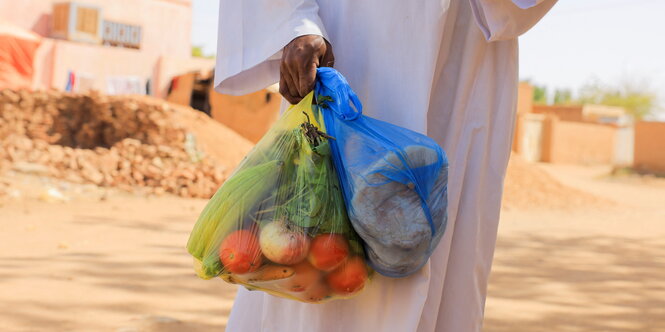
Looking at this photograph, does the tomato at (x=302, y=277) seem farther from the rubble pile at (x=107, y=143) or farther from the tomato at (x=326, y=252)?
the rubble pile at (x=107, y=143)

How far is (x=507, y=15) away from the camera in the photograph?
66.3 inches

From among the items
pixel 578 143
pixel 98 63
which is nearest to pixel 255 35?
pixel 98 63

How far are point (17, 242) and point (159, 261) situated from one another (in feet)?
4.06

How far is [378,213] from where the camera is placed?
1.39 meters

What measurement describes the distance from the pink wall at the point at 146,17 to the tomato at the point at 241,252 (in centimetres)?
1993

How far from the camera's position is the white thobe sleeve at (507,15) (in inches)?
65.9

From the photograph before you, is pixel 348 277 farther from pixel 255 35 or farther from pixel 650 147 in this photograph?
pixel 650 147

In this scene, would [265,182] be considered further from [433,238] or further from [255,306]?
[255,306]

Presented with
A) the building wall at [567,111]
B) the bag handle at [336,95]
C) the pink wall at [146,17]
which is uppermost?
the pink wall at [146,17]

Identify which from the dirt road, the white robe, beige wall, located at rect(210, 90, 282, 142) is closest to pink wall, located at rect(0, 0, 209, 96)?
beige wall, located at rect(210, 90, 282, 142)

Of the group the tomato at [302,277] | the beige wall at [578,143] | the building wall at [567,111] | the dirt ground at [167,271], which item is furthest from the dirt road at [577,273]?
the building wall at [567,111]

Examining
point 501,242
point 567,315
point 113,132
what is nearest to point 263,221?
point 567,315

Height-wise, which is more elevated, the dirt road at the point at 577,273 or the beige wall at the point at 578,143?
the beige wall at the point at 578,143

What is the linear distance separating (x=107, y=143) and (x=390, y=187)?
10234mm
